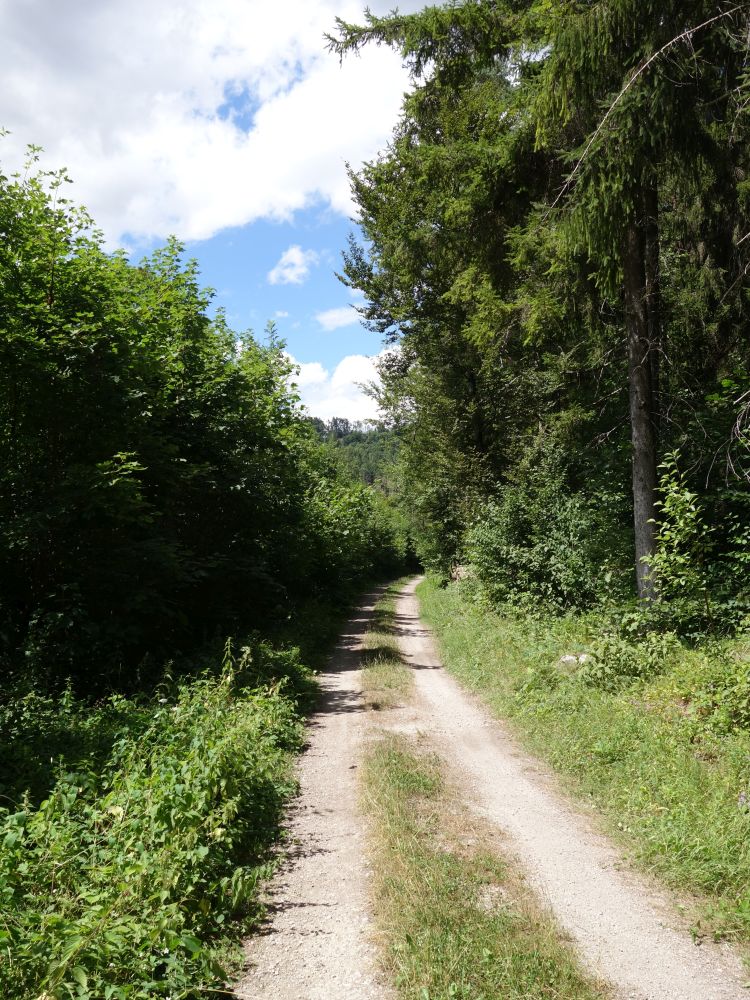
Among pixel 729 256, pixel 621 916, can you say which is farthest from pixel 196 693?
pixel 729 256

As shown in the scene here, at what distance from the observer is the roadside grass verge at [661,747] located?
16.3ft

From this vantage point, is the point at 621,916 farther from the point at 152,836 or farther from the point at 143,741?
the point at 143,741

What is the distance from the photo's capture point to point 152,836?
466 cm

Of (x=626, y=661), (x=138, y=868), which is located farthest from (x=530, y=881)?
(x=626, y=661)

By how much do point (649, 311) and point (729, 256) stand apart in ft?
4.84

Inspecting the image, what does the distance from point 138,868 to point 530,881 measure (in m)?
3.05

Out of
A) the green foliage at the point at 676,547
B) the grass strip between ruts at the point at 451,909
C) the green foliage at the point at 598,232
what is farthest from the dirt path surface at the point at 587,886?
the green foliage at the point at 598,232

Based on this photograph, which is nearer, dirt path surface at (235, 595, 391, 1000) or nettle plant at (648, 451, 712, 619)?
dirt path surface at (235, 595, 391, 1000)

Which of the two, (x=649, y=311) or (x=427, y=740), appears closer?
(x=427, y=740)

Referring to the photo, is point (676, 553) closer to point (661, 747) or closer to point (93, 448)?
point (661, 747)

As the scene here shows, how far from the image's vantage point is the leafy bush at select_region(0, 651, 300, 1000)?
3.46 metres

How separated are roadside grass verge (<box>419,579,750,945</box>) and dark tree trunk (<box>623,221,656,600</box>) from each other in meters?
1.85

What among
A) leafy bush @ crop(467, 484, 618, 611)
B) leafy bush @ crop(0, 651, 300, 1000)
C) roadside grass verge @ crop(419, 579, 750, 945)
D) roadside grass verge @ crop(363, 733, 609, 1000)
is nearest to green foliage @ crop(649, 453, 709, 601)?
roadside grass verge @ crop(419, 579, 750, 945)

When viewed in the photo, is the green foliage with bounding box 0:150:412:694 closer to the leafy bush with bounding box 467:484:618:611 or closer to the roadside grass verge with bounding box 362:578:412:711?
the roadside grass verge with bounding box 362:578:412:711
